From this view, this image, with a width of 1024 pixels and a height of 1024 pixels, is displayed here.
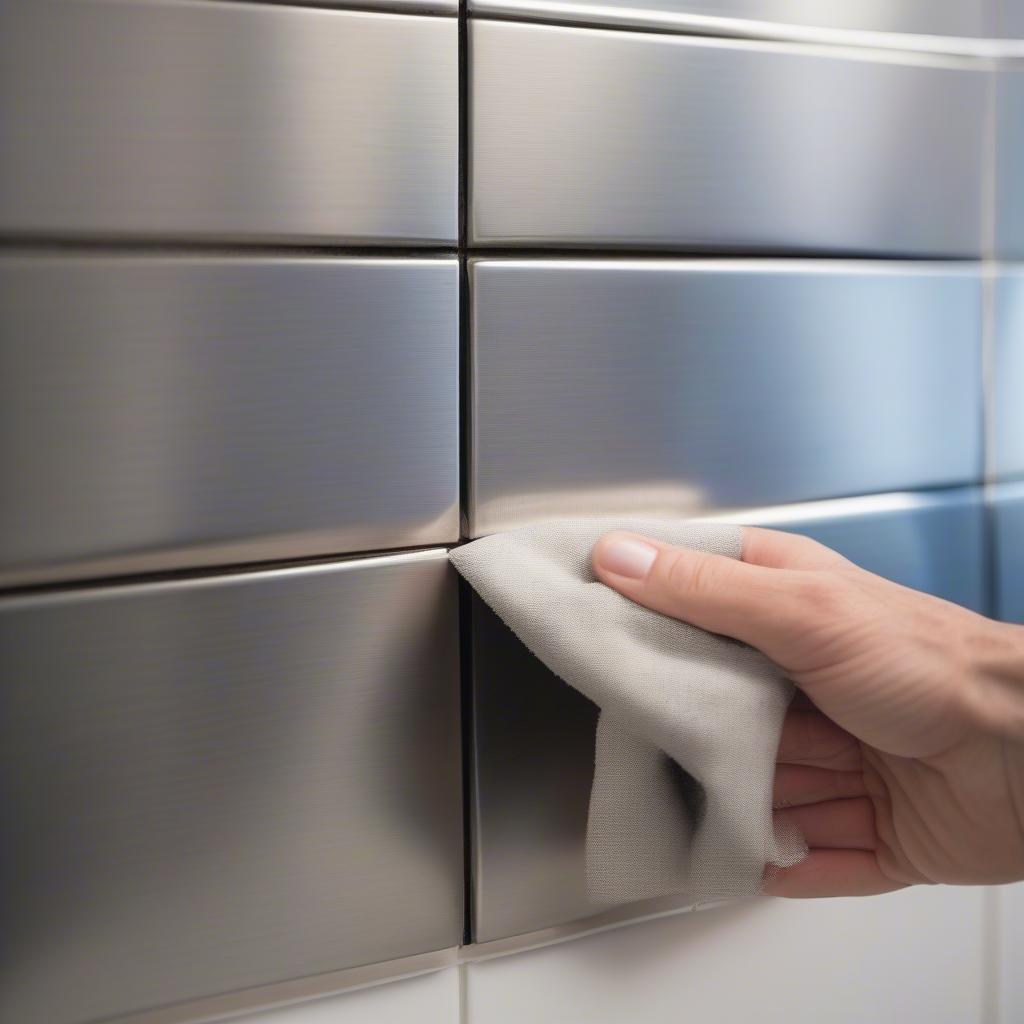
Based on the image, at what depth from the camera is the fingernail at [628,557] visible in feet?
1.61

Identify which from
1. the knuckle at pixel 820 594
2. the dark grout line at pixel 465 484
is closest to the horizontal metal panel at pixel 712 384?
the dark grout line at pixel 465 484

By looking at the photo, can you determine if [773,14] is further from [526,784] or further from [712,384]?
[526,784]

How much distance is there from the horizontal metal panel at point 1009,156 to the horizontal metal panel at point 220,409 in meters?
0.40

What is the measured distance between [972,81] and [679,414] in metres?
0.32

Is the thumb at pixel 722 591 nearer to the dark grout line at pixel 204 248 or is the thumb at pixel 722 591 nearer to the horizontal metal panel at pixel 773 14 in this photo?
the dark grout line at pixel 204 248

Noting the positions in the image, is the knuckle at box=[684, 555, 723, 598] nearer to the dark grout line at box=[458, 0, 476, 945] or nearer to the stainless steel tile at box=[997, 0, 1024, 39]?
the dark grout line at box=[458, 0, 476, 945]

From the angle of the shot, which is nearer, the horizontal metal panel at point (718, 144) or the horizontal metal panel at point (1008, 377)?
the horizontal metal panel at point (718, 144)

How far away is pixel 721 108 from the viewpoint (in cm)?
57

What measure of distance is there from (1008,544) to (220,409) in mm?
548

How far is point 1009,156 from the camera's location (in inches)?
26.0

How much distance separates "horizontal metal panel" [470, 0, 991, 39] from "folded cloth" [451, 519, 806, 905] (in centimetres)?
28

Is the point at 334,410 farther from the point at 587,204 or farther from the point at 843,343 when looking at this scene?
the point at 843,343

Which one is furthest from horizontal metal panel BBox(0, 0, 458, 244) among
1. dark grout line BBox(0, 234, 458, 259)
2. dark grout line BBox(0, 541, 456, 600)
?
dark grout line BBox(0, 541, 456, 600)

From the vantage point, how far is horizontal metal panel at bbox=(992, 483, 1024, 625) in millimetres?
682
